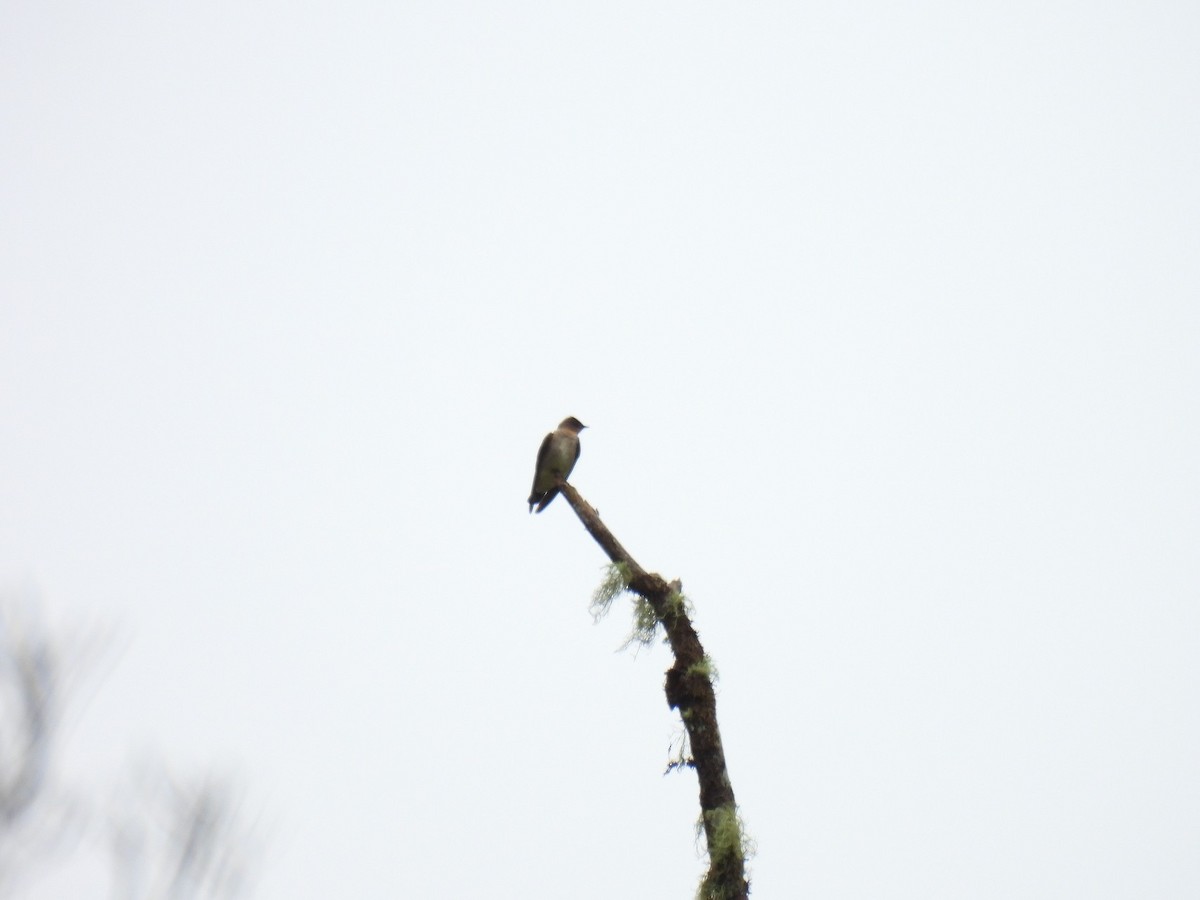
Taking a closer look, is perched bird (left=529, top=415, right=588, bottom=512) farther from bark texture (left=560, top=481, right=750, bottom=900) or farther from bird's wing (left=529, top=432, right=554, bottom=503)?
bark texture (left=560, top=481, right=750, bottom=900)

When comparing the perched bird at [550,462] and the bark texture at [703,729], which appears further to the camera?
the perched bird at [550,462]

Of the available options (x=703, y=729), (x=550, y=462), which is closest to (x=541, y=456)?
(x=550, y=462)

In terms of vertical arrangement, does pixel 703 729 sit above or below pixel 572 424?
below

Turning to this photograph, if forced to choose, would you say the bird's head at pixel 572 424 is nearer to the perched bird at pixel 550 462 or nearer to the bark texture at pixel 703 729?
the perched bird at pixel 550 462

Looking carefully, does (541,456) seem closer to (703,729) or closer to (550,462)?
(550,462)

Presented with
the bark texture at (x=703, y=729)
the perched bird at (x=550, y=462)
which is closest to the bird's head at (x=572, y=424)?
the perched bird at (x=550, y=462)

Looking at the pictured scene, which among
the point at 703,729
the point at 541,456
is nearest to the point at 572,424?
the point at 541,456

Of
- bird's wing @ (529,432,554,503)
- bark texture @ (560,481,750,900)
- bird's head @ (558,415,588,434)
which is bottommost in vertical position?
bark texture @ (560,481,750,900)

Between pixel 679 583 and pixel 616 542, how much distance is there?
517 mm

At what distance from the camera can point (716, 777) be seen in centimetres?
484

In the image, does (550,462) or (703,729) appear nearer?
(703,729)

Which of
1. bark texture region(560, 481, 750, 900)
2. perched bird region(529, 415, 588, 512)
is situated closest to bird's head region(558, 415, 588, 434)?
perched bird region(529, 415, 588, 512)

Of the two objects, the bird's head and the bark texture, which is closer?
the bark texture

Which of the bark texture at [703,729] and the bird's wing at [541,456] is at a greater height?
the bird's wing at [541,456]
